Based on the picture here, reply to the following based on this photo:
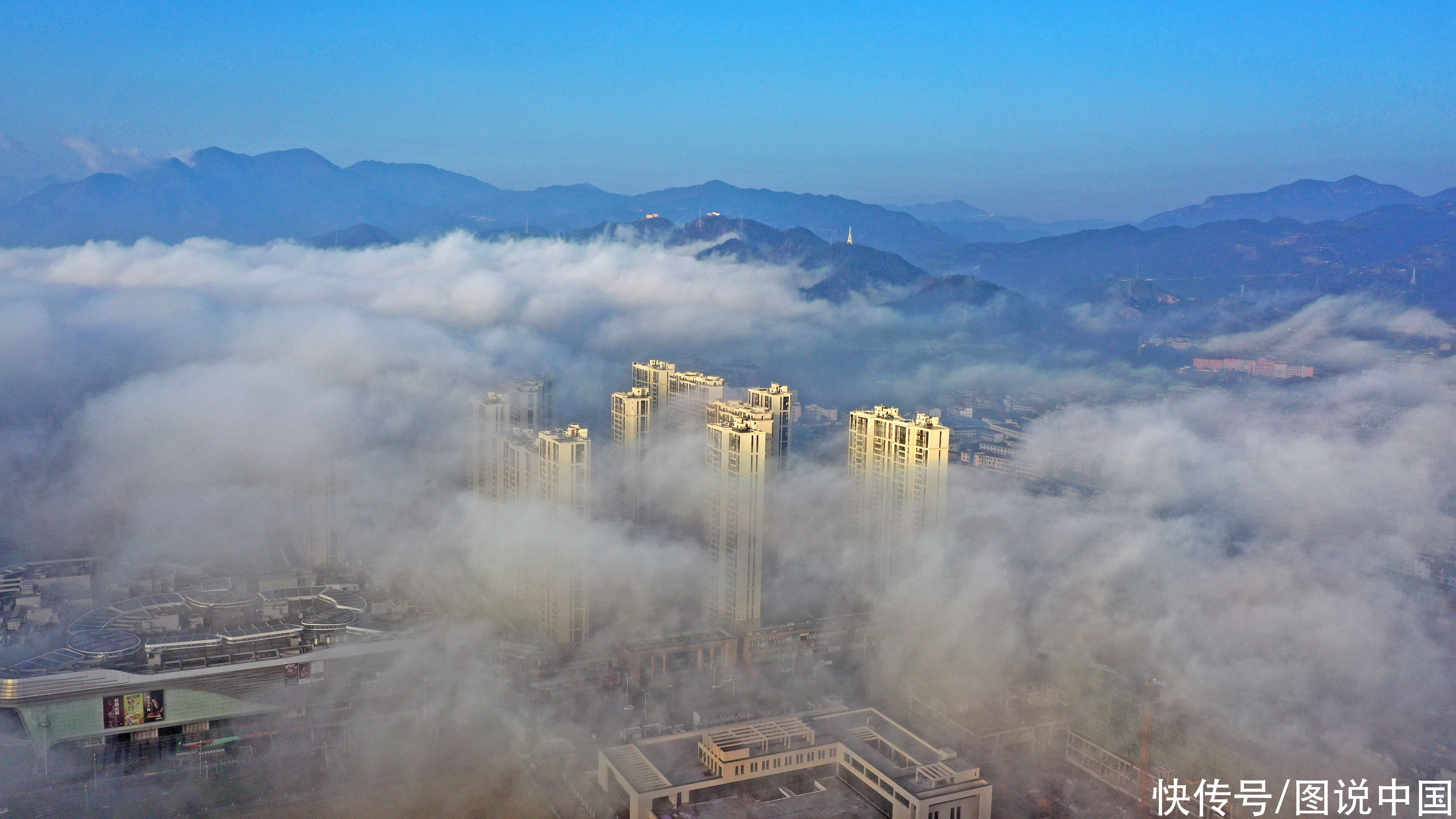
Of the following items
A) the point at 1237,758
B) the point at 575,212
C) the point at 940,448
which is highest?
the point at 575,212

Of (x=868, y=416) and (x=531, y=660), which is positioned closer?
(x=531, y=660)

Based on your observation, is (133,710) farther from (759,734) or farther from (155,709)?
(759,734)

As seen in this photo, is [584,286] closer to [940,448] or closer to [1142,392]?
[940,448]

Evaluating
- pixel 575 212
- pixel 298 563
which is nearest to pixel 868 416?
pixel 298 563

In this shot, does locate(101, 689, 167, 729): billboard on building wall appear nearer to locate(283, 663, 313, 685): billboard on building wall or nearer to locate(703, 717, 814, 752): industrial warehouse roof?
locate(283, 663, 313, 685): billboard on building wall

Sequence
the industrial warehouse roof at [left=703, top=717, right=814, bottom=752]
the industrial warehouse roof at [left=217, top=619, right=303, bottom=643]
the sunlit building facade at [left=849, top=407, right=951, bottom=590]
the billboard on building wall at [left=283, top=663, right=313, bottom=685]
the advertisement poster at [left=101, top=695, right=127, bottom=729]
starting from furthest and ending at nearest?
the sunlit building facade at [left=849, top=407, right=951, bottom=590] < the industrial warehouse roof at [left=217, top=619, right=303, bottom=643] < the billboard on building wall at [left=283, top=663, right=313, bottom=685] < the advertisement poster at [left=101, top=695, right=127, bottom=729] < the industrial warehouse roof at [left=703, top=717, right=814, bottom=752]

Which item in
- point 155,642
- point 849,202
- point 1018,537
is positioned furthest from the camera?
point 849,202

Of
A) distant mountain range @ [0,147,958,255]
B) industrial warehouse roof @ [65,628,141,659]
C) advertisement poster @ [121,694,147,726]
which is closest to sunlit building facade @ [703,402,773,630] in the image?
advertisement poster @ [121,694,147,726]
